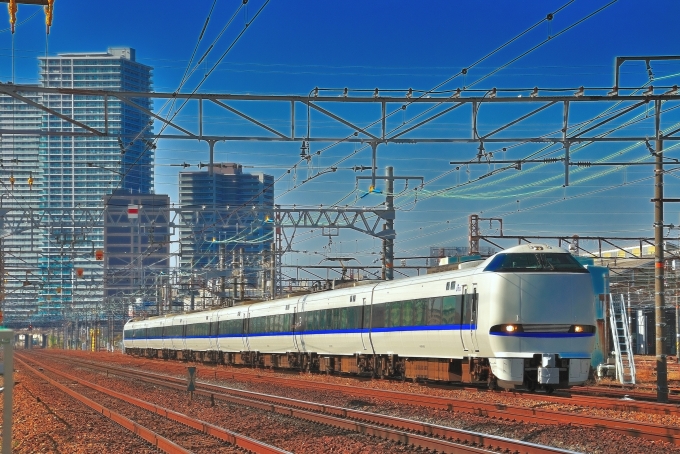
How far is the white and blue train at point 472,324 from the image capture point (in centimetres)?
2117

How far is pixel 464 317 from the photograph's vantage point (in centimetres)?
2283

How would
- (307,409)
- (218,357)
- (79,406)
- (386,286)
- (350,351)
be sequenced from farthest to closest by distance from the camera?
(218,357) < (350,351) < (386,286) < (79,406) < (307,409)

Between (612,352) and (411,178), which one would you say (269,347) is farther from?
(612,352)

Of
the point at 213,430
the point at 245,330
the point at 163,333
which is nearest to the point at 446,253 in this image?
the point at 163,333

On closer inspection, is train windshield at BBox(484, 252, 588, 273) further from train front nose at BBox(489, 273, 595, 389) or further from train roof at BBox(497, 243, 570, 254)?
train front nose at BBox(489, 273, 595, 389)

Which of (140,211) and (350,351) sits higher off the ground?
(140,211)

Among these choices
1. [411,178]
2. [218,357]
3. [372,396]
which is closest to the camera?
[372,396]

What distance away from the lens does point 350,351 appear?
31.8 metres

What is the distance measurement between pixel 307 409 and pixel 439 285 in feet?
17.1

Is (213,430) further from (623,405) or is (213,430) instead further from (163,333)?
(163,333)

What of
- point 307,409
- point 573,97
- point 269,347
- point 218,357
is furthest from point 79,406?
point 218,357

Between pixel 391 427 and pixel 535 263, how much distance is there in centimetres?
619

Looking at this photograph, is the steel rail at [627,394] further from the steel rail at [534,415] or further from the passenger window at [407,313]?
the steel rail at [534,415]

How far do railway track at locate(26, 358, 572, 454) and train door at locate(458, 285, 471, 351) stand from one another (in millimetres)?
3758
